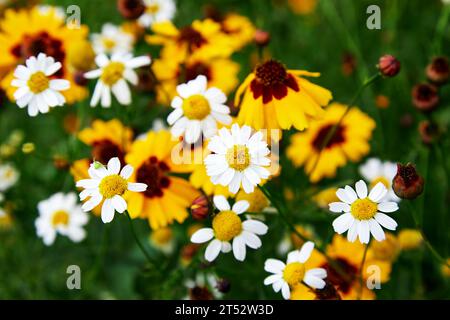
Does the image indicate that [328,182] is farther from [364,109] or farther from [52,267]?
[52,267]

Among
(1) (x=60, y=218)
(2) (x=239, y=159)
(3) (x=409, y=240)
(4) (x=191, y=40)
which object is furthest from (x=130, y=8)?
(3) (x=409, y=240)

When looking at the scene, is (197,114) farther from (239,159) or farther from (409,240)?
(409,240)

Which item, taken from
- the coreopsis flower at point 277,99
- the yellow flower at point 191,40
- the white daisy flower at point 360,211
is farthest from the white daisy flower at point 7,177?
the white daisy flower at point 360,211

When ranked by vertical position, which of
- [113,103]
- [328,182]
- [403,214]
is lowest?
[403,214]

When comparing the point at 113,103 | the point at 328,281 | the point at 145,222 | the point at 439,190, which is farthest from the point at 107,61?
the point at 439,190

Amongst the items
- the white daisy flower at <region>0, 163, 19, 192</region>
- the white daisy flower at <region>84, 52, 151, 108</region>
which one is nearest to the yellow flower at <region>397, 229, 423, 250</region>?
the white daisy flower at <region>84, 52, 151, 108</region>

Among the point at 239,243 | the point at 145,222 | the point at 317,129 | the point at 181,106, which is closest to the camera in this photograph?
the point at 239,243

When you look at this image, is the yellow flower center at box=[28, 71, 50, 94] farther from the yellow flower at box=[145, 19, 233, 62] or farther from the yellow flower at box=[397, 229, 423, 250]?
the yellow flower at box=[397, 229, 423, 250]
